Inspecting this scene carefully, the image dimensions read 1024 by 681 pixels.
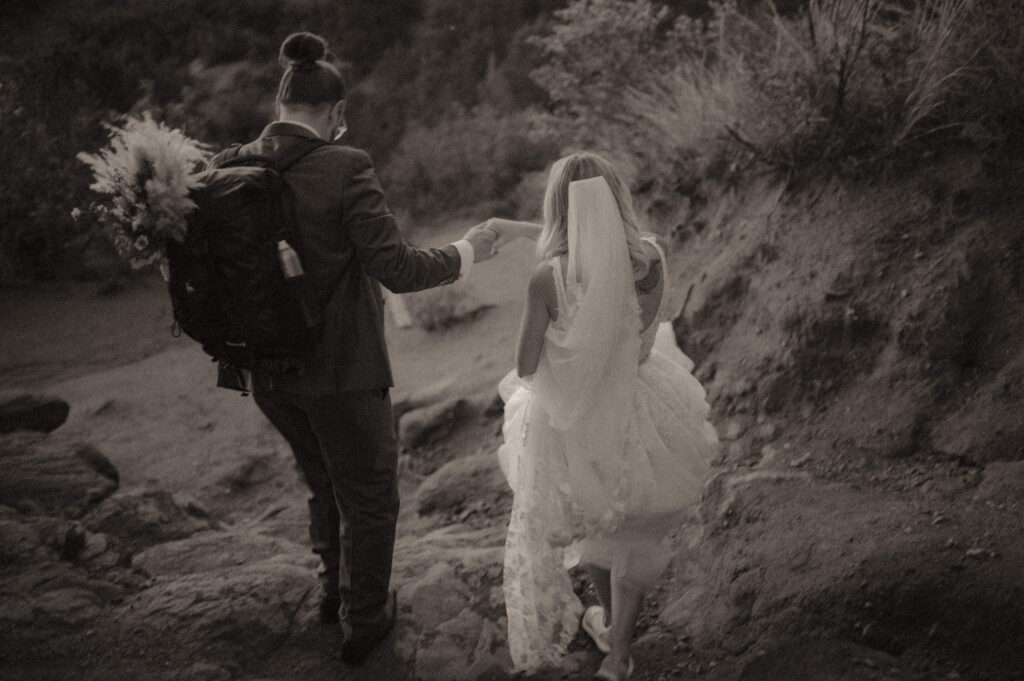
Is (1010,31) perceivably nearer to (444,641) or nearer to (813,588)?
(813,588)

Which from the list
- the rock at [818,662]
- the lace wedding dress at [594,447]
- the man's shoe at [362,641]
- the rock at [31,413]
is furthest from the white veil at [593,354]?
the rock at [31,413]

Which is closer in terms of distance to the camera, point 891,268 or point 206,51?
point 891,268

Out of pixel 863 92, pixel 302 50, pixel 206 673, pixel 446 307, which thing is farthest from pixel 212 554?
pixel 863 92

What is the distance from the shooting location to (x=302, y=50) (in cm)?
242

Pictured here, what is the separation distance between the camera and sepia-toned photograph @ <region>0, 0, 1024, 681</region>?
2.40 m

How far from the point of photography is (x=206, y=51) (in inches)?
477

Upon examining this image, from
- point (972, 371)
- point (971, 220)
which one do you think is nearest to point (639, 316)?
point (972, 371)

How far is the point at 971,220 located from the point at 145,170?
348 centimetres

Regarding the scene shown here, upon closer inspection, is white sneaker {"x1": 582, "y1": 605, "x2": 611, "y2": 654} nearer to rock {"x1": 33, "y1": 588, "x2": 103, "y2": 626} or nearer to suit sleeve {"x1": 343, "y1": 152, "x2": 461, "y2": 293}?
suit sleeve {"x1": 343, "y1": 152, "x2": 461, "y2": 293}

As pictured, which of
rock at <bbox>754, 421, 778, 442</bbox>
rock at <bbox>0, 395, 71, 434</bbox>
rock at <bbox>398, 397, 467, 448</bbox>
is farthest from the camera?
rock at <bbox>398, 397, 467, 448</bbox>

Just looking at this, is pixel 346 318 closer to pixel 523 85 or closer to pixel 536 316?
pixel 536 316

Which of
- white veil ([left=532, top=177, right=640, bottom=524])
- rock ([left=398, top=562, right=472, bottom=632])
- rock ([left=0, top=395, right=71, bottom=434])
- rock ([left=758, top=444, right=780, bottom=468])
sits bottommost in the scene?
rock ([left=398, top=562, right=472, bottom=632])

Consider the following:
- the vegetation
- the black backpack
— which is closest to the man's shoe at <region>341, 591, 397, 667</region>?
the black backpack

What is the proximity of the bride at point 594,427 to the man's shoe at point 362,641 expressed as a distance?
0.54m
